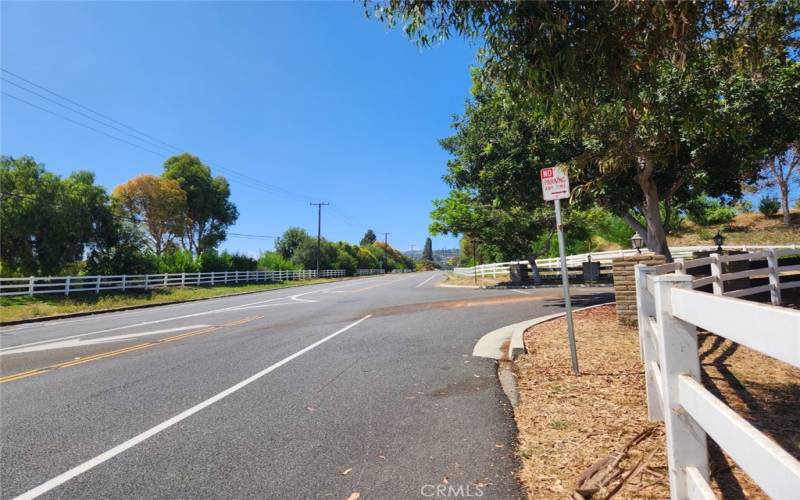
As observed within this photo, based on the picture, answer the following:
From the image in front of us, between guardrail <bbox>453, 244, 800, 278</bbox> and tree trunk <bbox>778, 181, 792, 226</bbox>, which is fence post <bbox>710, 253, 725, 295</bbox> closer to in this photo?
guardrail <bbox>453, 244, 800, 278</bbox>

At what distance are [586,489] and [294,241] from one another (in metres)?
77.4

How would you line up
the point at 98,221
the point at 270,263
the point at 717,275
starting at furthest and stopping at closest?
the point at 270,263 → the point at 98,221 → the point at 717,275

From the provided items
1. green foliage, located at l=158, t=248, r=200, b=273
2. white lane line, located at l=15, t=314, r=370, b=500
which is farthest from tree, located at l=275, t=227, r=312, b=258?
white lane line, located at l=15, t=314, r=370, b=500

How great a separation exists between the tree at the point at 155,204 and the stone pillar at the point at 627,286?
39.9 m

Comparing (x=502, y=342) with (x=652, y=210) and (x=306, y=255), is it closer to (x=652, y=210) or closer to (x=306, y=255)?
(x=652, y=210)

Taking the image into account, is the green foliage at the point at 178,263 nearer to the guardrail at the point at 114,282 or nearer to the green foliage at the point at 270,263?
the guardrail at the point at 114,282

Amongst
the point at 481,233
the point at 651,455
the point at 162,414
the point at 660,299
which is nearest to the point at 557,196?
the point at 651,455

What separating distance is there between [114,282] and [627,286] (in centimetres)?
2730

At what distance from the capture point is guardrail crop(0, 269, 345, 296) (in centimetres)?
2019

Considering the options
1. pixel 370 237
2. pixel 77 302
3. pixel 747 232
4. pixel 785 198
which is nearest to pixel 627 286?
pixel 77 302

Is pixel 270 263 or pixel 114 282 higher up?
pixel 270 263

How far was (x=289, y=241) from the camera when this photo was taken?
76938 millimetres

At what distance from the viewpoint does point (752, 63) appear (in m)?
5.43

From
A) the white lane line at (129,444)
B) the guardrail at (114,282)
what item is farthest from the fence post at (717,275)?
the guardrail at (114,282)
